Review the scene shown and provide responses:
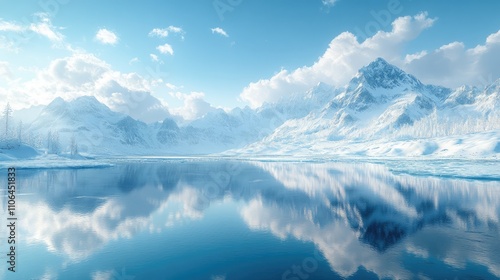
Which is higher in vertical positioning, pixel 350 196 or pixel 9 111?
pixel 9 111

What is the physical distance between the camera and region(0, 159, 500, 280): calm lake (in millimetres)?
23109

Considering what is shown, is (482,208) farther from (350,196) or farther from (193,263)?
(193,263)

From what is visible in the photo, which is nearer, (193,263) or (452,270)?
(452,270)

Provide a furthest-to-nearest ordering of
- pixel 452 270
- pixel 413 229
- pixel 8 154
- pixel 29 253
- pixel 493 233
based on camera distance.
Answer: pixel 8 154 < pixel 413 229 < pixel 493 233 < pixel 29 253 < pixel 452 270

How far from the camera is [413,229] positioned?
33.3 meters

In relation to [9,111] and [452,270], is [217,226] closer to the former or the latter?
[452,270]

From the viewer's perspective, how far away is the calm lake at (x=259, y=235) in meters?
23.1

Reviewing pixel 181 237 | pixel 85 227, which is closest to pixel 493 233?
pixel 181 237

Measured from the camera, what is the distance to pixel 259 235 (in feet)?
107

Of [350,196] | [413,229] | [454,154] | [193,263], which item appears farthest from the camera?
[454,154]

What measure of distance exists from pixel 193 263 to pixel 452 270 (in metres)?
20.4

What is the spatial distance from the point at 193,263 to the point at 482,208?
137ft

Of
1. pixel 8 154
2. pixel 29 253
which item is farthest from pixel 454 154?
pixel 8 154

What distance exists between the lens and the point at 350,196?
176 feet
